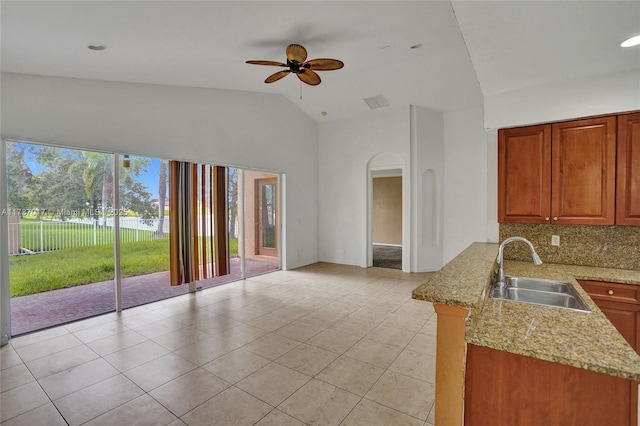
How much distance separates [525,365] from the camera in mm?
1380

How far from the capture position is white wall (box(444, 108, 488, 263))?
595cm

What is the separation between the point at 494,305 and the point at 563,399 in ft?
1.77

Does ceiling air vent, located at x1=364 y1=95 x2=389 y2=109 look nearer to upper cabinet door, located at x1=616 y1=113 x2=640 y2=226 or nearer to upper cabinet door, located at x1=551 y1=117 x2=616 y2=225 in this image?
upper cabinet door, located at x1=551 y1=117 x2=616 y2=225

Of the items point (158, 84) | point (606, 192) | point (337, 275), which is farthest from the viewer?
point (337, 275)

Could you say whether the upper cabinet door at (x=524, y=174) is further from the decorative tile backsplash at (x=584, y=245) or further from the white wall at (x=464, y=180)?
the white wall at (x=464, y=180)

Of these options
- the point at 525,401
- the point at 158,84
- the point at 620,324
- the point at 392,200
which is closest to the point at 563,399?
the point at 525,401

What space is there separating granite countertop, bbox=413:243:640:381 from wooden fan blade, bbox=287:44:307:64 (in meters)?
2.74

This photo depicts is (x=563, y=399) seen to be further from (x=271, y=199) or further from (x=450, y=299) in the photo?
(x=271, y=199)

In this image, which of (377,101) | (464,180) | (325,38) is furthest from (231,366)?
(464,180)

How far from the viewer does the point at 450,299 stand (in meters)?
1.40

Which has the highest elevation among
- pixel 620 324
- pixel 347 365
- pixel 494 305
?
pixel 494 305

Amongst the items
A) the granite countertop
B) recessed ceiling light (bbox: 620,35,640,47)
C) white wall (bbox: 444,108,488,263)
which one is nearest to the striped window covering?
the granite countertop

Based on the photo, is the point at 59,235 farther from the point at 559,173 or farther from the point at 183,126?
the point at 559,173

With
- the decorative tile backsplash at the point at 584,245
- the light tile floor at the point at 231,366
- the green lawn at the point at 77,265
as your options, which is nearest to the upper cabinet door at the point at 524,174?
the decorative tile backsplash at the point at 584,245
